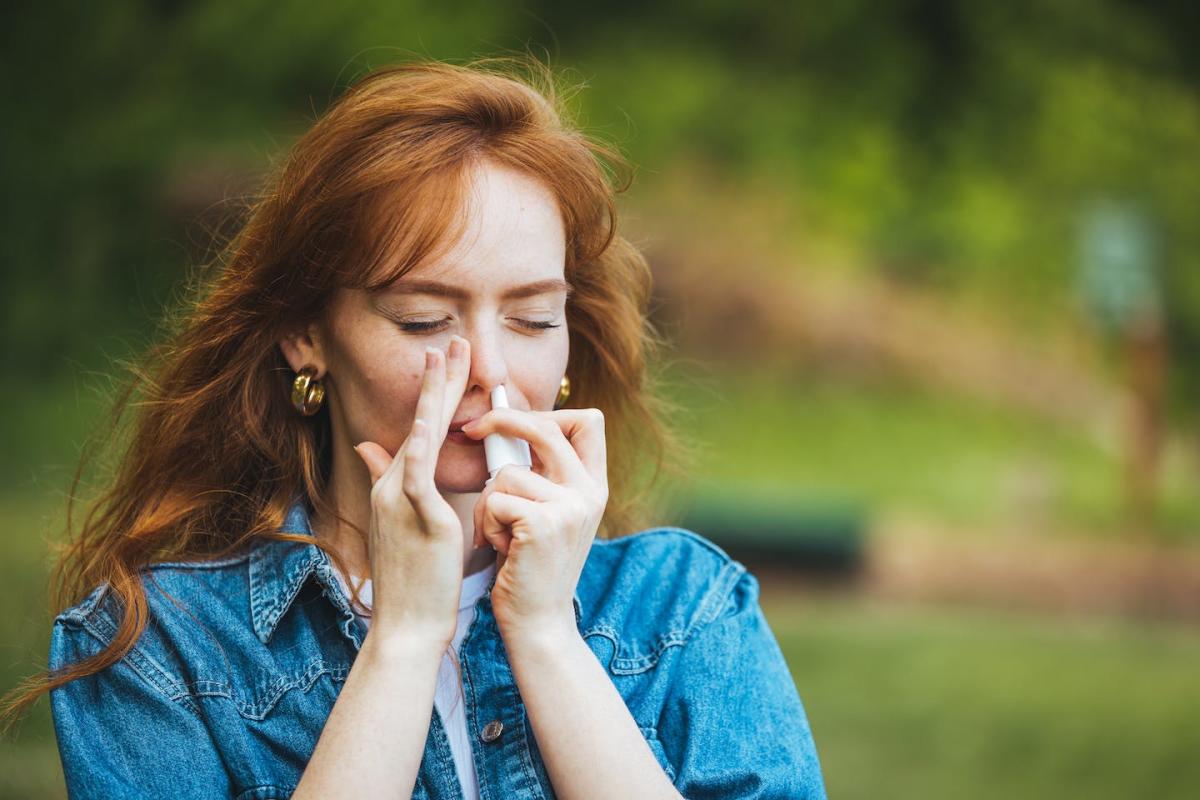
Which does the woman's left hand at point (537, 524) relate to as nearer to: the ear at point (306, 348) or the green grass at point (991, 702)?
the ear at point (306, 348)

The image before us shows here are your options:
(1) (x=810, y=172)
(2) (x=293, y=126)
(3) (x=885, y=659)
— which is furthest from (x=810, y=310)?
(2) (x=293, y=126)

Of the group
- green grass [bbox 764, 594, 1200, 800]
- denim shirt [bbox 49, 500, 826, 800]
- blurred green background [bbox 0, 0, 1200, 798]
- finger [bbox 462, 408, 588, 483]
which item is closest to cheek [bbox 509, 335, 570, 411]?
finger [bbox 462, 408, 588, 483]

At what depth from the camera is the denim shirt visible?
6.37ft

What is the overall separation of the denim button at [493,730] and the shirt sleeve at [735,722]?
0.26 m

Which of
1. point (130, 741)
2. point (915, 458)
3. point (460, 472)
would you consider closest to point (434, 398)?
point (460, 472)

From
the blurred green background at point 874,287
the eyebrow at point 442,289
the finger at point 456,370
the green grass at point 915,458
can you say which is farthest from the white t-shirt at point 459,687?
the green grass at point 915,458

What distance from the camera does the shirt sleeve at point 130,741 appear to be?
1.90 metres

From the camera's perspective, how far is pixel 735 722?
207cm

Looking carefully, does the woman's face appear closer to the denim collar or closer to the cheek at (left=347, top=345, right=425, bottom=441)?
the cheek at (left=347, top=345, right=425, bottom=441)

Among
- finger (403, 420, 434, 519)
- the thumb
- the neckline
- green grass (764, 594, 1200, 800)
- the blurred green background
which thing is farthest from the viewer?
the blurred green background

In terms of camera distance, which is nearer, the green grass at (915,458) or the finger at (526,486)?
the finger at (526,486)

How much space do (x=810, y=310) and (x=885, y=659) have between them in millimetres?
2012

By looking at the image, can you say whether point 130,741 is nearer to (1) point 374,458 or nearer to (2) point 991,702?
(1) point 374,458

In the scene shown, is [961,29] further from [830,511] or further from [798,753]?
[798,753]
